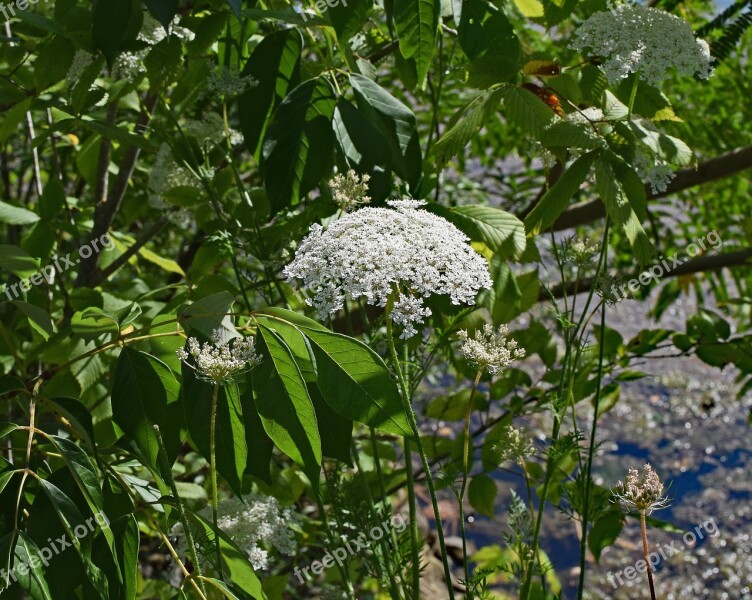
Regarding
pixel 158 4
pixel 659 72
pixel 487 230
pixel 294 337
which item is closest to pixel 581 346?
pixel 487 230

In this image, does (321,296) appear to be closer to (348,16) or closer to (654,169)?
(348,16)

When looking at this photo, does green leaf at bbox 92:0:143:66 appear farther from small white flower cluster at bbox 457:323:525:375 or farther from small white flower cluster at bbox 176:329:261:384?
small white flower cluster at bbox 457:323:525:375

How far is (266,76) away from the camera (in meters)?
1.44

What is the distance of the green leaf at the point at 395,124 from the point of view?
1.39 metres

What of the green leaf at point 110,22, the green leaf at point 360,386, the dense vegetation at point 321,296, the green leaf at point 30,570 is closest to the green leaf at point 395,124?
the dense vegetation at point 321,296

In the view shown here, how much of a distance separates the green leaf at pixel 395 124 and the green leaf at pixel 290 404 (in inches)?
18.5

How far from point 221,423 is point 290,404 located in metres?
0.18

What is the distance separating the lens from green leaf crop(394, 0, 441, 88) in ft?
4.13

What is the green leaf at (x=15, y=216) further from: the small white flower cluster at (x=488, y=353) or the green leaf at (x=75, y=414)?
the small white flower cluster at (x=488, y=353)

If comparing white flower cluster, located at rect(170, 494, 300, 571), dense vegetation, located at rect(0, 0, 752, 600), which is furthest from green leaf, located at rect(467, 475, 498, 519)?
white flower cluster, located at rect(170, 494, 300, 571)

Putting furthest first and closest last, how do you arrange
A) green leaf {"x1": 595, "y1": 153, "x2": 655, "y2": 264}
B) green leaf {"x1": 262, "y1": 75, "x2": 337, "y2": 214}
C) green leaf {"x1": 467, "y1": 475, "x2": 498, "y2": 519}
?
green leaf {"x1": 467, "y1": 475, "x2": 498, "y2": 519}, green leaf {"x1": 262, "y1": 75, "x2": 337, "y2": 214}, green leaf {"x1": 595, "y1": 153, "x2": 655, "y2": 264}

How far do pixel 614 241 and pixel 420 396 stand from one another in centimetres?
164

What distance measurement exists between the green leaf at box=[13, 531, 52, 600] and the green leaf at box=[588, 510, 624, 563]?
1.18 meters

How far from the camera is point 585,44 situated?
1.35 meters
